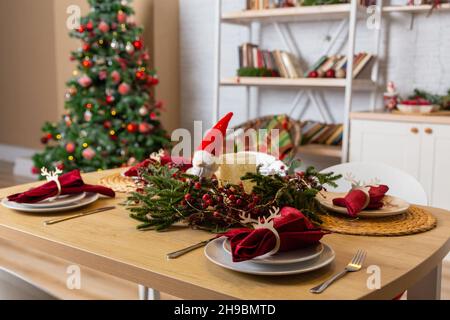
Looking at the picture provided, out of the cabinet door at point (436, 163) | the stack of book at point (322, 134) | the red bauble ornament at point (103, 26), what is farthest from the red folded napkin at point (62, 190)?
the red bauble ornament at point (103, 26)

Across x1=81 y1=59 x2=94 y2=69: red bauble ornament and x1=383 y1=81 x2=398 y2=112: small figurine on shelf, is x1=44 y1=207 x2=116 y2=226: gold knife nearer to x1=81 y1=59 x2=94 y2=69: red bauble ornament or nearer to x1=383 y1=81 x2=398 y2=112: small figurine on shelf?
x1=383 y1=81 x2=398 y2=112: small figurine on shelf

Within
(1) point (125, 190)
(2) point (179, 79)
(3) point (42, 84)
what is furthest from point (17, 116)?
(1) point (125, 190)

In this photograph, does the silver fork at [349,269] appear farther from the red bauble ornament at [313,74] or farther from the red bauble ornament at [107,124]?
the red bauble ornament at [107,124]

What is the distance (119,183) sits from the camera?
1.74 meters

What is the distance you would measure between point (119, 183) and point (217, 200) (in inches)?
24.4

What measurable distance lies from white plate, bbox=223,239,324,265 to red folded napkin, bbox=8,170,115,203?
1.94 ft

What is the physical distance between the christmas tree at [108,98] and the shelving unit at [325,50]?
67cm

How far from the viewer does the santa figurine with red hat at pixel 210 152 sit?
1.34 meters

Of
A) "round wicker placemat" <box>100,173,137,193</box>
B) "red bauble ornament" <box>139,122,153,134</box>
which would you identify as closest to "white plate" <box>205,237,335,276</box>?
"round wicker placemat" <box>100,173,137,193</box>

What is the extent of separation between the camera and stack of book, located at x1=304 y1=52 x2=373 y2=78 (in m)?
3.68

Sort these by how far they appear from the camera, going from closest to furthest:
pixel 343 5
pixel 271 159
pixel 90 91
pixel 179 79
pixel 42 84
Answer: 1. pixel 271 159
2. pixel 343 5
3. pixel 90 91
4. pixel 179 79
5. pixel 42 84

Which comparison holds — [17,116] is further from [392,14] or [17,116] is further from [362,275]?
[362,275]
